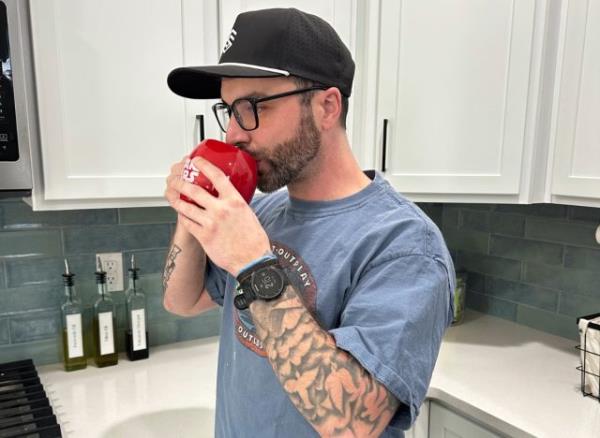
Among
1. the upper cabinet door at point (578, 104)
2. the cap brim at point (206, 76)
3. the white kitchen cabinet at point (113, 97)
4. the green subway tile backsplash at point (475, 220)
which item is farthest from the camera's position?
the green subway tile backsplash at point (475, 220)

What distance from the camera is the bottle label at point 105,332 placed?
4.83ft

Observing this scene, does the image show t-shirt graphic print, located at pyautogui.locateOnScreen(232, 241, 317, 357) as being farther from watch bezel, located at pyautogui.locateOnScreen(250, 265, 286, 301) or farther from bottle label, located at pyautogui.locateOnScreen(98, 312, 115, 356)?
bottle label, located at pyautogui.locateOnScreen(98, 312, 115, 356)

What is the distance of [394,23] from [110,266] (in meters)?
1.19

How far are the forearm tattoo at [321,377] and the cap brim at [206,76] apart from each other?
35 cm

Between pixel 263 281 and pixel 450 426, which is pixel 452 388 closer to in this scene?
pixel 450 426

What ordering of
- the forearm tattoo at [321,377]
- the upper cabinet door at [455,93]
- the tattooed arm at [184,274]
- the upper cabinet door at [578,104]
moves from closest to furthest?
the forearm tattoo at [321,377] → the tattooed arm at [184,274] → the upper cabinet door at [578,104] → the upper cabinet door at [455,93]

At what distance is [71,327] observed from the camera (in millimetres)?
1434

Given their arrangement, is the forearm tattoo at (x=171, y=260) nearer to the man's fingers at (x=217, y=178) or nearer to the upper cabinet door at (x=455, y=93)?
the man's fingers at (x=217, y=178)

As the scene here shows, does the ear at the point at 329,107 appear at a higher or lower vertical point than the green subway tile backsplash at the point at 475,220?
higher

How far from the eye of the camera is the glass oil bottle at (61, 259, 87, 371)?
4.70ft

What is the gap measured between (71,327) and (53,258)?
0.23 meters

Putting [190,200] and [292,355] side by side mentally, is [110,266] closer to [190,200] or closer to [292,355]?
[190,200]

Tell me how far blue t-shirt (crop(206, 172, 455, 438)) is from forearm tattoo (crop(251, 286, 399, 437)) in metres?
0.02

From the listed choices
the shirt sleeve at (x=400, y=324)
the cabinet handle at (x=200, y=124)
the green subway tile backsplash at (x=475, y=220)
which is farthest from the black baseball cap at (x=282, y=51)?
the green subway tile backsplash at (x=475, y=220)
